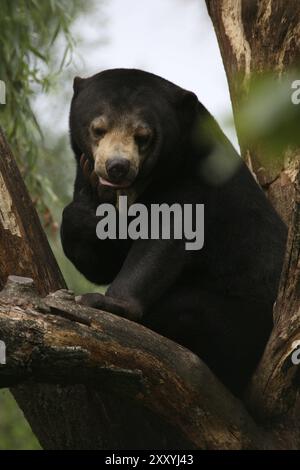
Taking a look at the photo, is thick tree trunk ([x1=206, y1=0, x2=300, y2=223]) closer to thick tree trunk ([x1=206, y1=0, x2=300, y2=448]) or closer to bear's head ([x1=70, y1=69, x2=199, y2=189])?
thick tree trunk ([x1=206, y1=0, x2=300, y2=448])

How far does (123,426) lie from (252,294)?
0.79m

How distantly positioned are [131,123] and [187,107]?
32 centimetres

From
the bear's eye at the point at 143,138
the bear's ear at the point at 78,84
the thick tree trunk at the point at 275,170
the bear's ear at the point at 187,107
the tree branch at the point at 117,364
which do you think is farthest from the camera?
the bear's ear at the point at 78,84

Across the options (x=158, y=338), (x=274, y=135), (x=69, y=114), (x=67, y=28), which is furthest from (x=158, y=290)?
(x=67, y=28)

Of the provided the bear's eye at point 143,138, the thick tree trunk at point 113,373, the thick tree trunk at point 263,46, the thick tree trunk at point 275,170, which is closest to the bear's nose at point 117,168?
the bear's eye at point 143,138

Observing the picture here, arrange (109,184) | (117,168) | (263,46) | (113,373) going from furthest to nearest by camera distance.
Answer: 1. (263,46)
2. (109,184)
3. (117,168)
4. (113,373)

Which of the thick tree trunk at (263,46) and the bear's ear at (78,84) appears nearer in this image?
the bear's ear at (78,84)

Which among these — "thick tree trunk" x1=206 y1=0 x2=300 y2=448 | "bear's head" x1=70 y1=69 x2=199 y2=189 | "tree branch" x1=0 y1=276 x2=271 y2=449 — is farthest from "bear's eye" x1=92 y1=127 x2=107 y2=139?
"tree branch" x1=0 y1=276 x2=271 y2=449

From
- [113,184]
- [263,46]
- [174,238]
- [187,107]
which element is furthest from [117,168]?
[263,46]

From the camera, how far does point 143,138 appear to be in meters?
3.00

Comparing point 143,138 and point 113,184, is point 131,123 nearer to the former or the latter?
point 143,138

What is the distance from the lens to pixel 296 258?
2.28m

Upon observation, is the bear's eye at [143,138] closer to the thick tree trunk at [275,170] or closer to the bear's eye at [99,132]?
the bear's eye at [99,132]

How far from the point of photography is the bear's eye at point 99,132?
299cm
